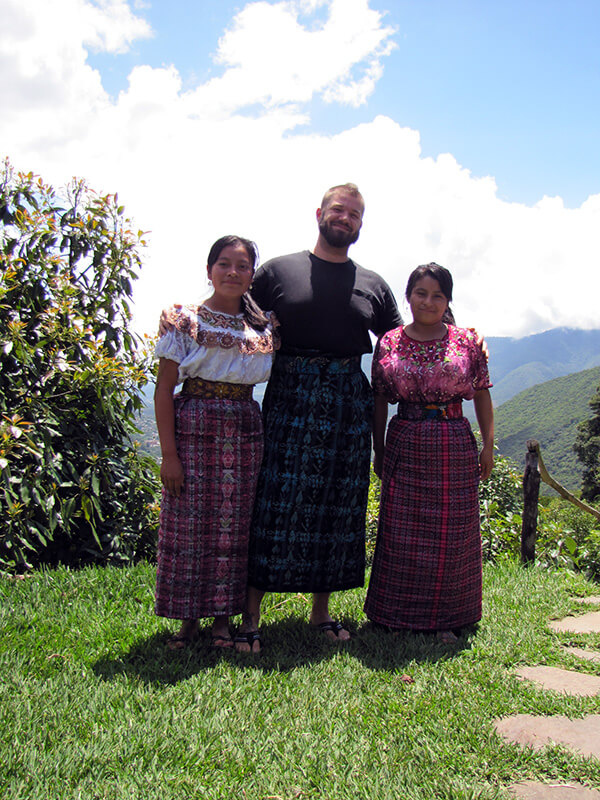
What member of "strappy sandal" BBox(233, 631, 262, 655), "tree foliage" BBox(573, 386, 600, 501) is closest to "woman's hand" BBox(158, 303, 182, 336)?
"strappy sandal" BBox(233, 631, 262, 655)

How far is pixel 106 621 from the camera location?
2.98 meters

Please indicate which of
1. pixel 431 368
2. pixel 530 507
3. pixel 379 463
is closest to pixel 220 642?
pixel 379 463

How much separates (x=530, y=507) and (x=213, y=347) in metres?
3.09

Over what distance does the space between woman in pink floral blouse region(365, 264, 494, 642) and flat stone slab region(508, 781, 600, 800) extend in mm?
1181

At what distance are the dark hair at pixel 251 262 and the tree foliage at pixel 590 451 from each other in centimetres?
2456

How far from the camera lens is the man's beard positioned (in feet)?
9.83

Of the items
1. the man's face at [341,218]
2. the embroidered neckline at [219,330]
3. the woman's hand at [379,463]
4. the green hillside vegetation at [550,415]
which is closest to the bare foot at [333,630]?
the woman's hand at [379,463]

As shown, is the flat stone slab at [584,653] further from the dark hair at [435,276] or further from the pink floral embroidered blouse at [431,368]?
the dark hair at [435,276]

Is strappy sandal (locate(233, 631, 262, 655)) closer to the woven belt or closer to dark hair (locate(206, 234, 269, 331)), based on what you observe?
the woven belt

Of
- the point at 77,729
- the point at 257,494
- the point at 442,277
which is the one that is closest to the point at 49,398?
the point at 257,494

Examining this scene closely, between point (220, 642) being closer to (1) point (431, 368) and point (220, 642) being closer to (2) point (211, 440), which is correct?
(2) point (211, 440)

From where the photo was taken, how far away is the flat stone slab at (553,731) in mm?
2091

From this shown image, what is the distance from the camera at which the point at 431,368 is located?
3.02 metres

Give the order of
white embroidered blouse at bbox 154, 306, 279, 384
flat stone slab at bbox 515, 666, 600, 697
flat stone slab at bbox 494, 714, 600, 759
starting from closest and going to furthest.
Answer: flat stone slab at bbox 494, 714, 600, 759, flat stone slab at bbox 515, 666, 600, 697, white embroidered blouse at bbox 154, 306, 279, 384
